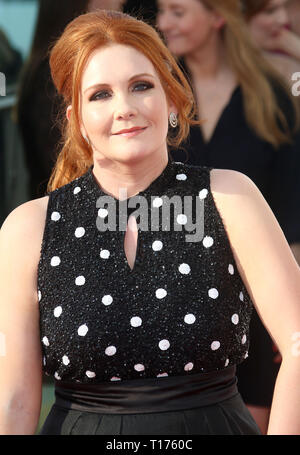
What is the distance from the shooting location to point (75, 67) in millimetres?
1688

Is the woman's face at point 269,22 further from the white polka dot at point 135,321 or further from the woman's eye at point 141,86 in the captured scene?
the white polka dot at point 135,321

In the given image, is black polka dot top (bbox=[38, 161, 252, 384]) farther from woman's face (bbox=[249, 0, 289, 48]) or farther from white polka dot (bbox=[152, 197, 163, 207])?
woman's face (bbox=[249, 0, 289, 48])

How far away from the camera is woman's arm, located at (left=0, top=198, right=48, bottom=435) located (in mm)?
1637

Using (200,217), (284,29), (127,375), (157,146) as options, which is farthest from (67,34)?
(284,29)

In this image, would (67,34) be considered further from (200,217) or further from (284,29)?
(284,29)

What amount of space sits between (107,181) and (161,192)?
122 millimetres

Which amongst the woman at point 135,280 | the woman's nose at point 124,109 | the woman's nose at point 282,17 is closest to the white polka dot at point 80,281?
the woman at point 135,280

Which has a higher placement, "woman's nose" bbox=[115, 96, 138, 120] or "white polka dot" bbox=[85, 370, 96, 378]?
"woman's nose" bbox=[115, 96, 138, 120]

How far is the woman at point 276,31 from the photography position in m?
3.16

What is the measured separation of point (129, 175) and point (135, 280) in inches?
9.2

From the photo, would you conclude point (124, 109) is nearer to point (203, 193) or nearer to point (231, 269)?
point (203, 193)

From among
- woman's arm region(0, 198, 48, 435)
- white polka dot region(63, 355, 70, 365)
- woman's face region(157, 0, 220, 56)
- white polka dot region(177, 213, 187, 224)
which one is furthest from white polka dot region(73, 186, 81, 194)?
woman's face region(157, 0, 220, 56)

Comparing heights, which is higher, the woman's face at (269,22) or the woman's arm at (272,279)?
the woman's face at (269,22)

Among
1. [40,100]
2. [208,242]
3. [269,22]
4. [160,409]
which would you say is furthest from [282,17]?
[160,409]
